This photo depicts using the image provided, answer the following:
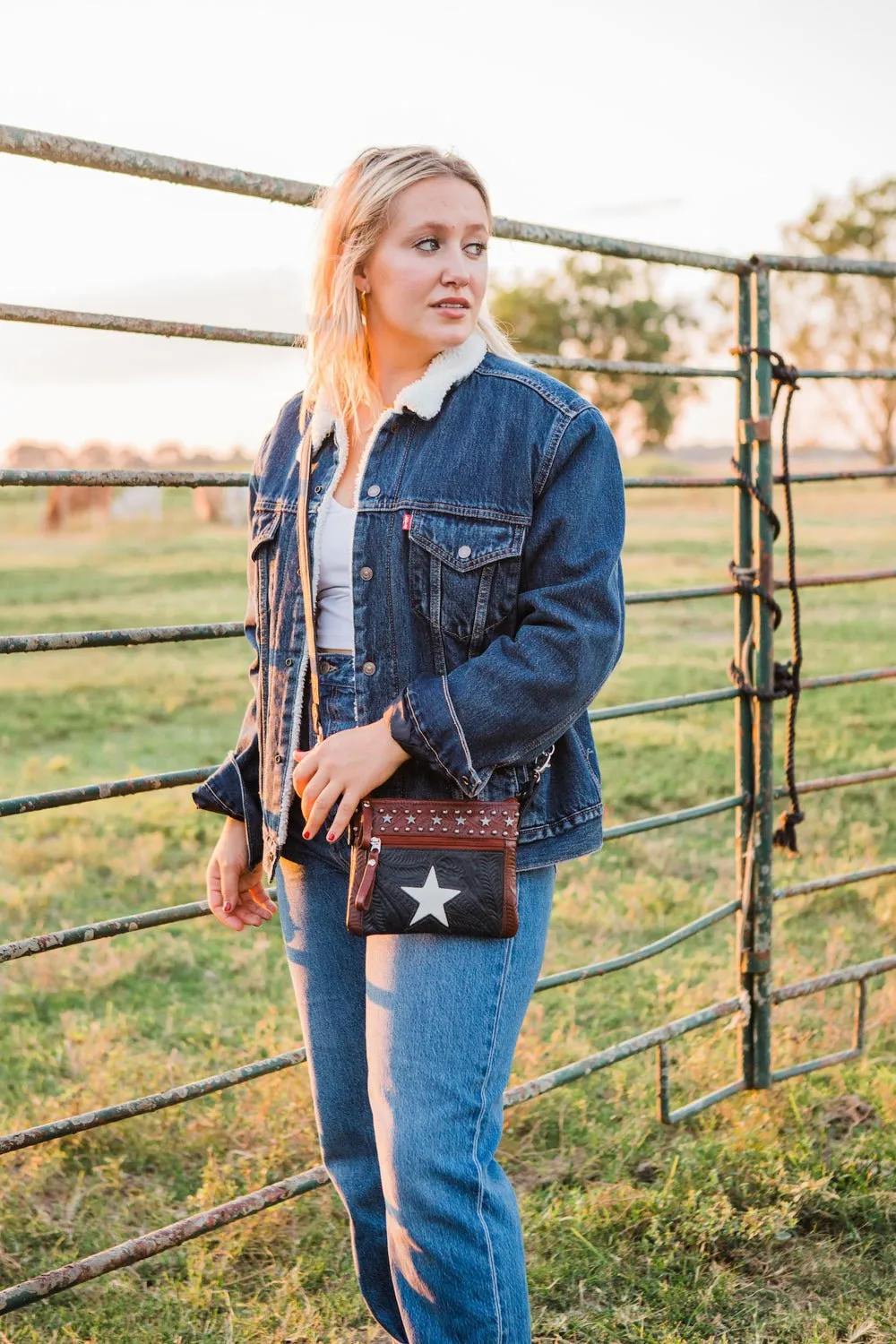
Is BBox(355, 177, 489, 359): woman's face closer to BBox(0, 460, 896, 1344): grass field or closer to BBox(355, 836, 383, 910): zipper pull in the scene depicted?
BBox(355, 836, 383, 910): zipper pull

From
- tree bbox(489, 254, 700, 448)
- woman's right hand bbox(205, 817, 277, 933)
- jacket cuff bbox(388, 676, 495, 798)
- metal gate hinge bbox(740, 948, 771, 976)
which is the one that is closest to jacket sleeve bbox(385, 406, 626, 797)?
jacket cuff bbox(388, 676, 495, 798)

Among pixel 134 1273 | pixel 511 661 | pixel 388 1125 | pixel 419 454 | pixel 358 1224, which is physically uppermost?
pixel 419 454

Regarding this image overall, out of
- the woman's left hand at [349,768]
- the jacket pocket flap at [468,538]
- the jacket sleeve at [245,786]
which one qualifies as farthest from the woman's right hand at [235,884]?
the jacket pocket flap at [468,538]

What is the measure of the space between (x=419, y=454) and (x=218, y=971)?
270 cm

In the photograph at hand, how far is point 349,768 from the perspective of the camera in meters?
1.64

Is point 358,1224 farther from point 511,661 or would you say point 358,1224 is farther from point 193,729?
point 193,729

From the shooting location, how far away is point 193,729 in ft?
24.4

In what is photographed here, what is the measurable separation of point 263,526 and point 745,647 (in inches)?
58.0

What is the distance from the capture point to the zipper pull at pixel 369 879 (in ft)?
5.36

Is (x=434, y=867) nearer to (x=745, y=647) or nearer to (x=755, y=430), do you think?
(x=745, y=647)

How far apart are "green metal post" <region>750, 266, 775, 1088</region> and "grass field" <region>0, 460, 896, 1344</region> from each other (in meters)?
0.18

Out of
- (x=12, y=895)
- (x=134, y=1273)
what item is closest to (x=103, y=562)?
(x=12, y=895)

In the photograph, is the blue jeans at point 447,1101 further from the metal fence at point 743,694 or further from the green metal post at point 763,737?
the green metal post at point 763,737

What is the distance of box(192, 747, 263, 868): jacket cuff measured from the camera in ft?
6.53
